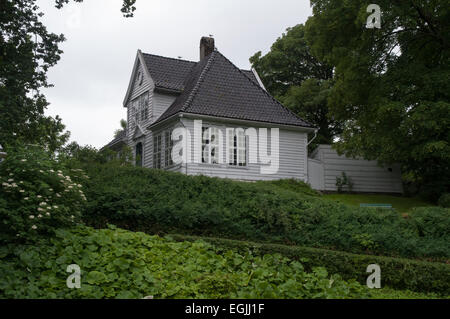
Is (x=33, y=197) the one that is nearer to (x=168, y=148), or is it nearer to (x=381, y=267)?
(x=381, y=267)

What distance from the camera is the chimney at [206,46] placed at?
27.6 meters

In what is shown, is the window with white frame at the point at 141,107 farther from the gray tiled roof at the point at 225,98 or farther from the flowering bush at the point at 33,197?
the flowering bush at the point at 33,197

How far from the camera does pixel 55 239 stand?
888cm

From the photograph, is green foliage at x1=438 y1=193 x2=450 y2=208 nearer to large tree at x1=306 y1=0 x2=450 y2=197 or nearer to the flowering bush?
large tree at x1=306 y1=0 x2=450 y2=197

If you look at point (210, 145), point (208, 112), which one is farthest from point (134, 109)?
point (210, 145)

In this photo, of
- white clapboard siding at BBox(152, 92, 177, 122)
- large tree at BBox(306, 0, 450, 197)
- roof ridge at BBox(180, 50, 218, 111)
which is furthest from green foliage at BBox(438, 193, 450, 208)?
white clapboard siding at BBox(152, 92, 177, 122)

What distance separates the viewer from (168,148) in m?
23.4

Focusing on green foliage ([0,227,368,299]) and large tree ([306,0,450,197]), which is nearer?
green foliage ([0,227,368,299])

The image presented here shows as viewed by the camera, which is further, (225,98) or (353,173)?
(353,173)

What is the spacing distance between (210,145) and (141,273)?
14325mm

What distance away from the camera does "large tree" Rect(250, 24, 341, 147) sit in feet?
110

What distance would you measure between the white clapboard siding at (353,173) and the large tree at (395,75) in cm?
284

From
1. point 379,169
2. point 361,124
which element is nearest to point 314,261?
point 361,124

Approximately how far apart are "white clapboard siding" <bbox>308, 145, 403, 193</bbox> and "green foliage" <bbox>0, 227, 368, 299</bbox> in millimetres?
17617
